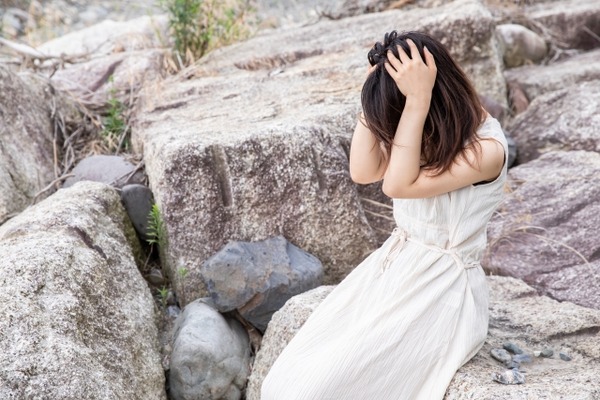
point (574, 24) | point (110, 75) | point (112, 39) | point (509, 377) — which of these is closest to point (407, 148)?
point (509, 377)

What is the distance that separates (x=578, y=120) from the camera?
4324 mm

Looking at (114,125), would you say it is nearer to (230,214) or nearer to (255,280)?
(230,214)

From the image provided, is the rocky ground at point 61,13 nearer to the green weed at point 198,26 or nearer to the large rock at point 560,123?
the green weed at point 198,26

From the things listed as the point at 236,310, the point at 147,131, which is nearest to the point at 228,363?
the point at 236,310

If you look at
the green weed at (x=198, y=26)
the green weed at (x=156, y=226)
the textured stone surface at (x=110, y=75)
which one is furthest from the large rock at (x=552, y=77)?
the green weed at (x=156, y=226)

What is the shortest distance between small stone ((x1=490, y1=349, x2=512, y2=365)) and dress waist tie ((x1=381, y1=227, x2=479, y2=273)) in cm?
29

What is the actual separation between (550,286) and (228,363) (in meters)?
1.42

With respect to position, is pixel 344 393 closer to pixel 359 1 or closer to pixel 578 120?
pixel 578 120

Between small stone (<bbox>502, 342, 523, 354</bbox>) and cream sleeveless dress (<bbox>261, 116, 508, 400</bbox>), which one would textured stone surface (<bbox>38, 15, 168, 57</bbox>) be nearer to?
cream sleeveless dress (<bbox>261, 116, 508, 400</bbox>)

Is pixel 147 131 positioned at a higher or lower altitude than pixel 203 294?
higher

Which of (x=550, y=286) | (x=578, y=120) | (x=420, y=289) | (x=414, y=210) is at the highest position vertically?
(x=414, y=210)

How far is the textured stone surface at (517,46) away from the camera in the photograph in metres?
5.95

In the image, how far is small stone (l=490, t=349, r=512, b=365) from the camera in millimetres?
2448

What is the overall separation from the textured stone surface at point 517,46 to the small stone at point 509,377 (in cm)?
411
